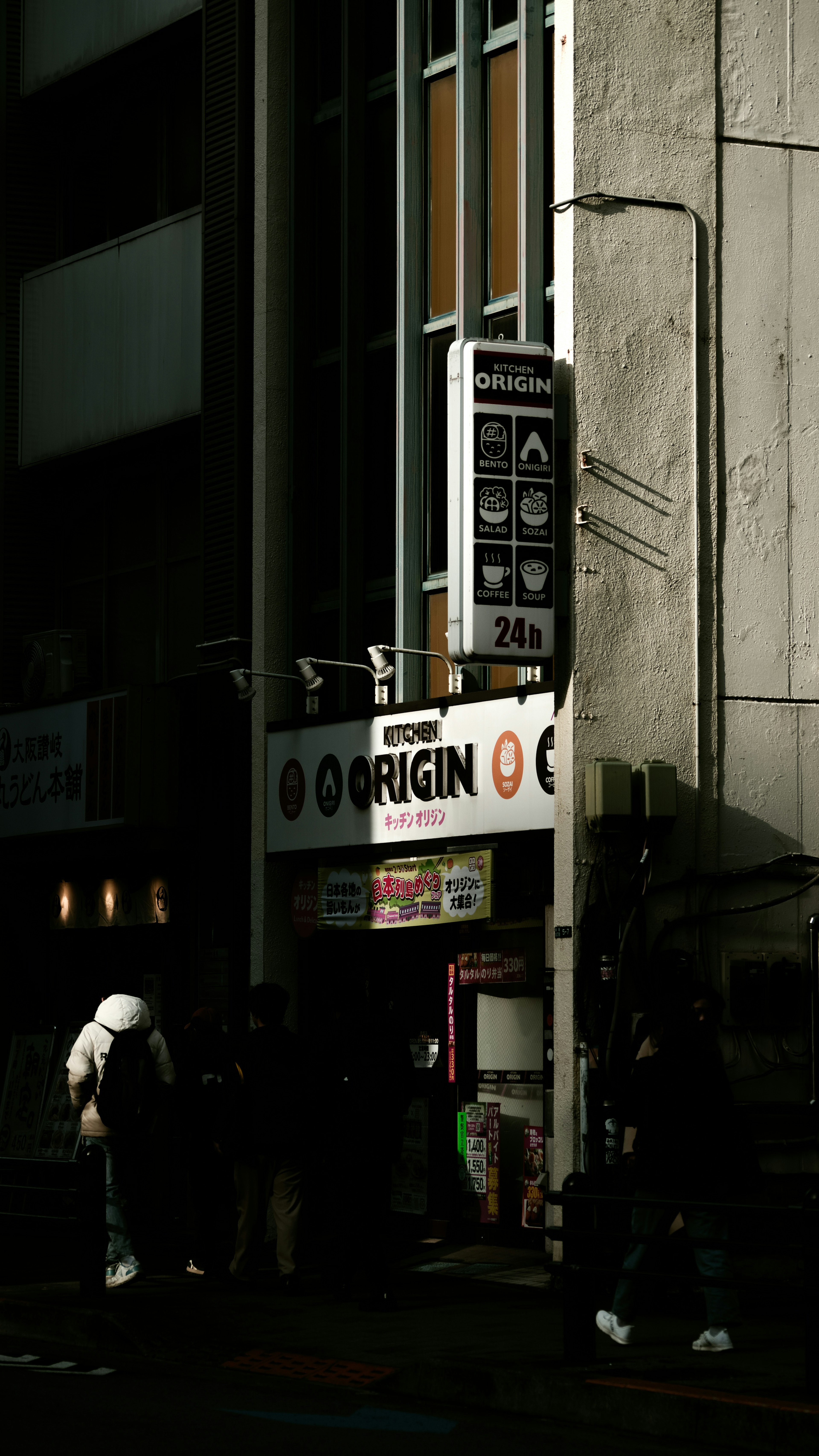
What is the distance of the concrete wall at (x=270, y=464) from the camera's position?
17.4 meters

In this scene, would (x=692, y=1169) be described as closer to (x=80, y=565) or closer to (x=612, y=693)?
(x=612, y=693)

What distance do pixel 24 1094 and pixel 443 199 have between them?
9.53 metres

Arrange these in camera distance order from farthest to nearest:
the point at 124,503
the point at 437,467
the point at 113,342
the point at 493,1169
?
1. the point at 124,503
2. the point at 113,342
3. the point at 437,467
4. the point at 493,1169

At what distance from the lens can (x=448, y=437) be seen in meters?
13.8

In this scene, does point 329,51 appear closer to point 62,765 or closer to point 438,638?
point 438,638

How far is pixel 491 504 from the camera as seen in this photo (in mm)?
13695

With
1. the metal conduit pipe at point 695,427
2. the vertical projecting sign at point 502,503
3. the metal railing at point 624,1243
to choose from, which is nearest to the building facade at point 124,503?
the vertical projecting sign at point 502,503

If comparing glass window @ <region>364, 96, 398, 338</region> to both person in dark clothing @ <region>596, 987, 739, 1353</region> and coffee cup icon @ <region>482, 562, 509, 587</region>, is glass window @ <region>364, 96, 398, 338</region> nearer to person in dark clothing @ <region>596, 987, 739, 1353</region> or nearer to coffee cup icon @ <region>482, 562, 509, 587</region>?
coffee cup icon @ <region>482, 562, 509, 587</region>

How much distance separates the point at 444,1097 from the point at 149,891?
4239mm

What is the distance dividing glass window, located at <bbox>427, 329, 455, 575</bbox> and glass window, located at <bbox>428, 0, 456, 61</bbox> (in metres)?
2.33

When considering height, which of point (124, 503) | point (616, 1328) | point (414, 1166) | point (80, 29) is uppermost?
point (80, 29)

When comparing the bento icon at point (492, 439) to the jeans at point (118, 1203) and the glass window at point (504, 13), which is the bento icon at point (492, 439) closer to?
the glass window at point (504, 13)

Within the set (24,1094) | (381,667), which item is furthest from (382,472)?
(24,1094)

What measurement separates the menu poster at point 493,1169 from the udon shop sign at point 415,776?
220 centimetres
